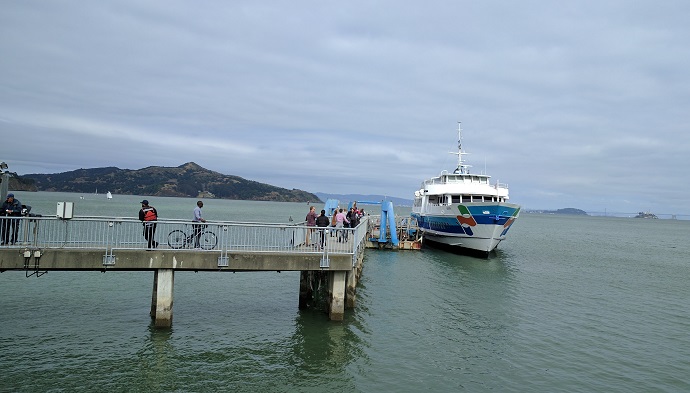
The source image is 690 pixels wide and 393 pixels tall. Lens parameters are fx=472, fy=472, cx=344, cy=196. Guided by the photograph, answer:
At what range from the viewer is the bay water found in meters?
12.4

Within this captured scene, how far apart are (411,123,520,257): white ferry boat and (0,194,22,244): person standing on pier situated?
1272 inches

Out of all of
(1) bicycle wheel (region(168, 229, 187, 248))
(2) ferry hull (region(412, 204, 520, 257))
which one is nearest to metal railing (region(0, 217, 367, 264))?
(1) bicycle wheel (region(168, 229, 187, 248))

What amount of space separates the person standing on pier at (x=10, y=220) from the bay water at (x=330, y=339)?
9.70 feet

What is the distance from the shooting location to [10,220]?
536 inches

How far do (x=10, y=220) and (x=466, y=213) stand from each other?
33237mm

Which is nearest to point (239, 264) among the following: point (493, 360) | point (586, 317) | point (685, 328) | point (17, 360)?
point (17, 360)

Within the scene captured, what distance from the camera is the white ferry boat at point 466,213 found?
38.9 m

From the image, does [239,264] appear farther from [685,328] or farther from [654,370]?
[685,328]

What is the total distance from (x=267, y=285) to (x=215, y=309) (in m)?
5.34

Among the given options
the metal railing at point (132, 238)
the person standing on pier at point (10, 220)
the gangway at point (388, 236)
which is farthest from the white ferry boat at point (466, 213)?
the person standing on pier at point (10, 220)

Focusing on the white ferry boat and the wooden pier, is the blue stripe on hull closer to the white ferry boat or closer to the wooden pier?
the white ferry boat

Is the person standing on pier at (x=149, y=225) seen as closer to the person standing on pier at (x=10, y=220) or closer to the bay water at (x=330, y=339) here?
the bay water at (x=330, y=339)

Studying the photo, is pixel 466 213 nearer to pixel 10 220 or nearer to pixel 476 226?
pixel 476 226

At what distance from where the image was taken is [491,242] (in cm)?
3956
